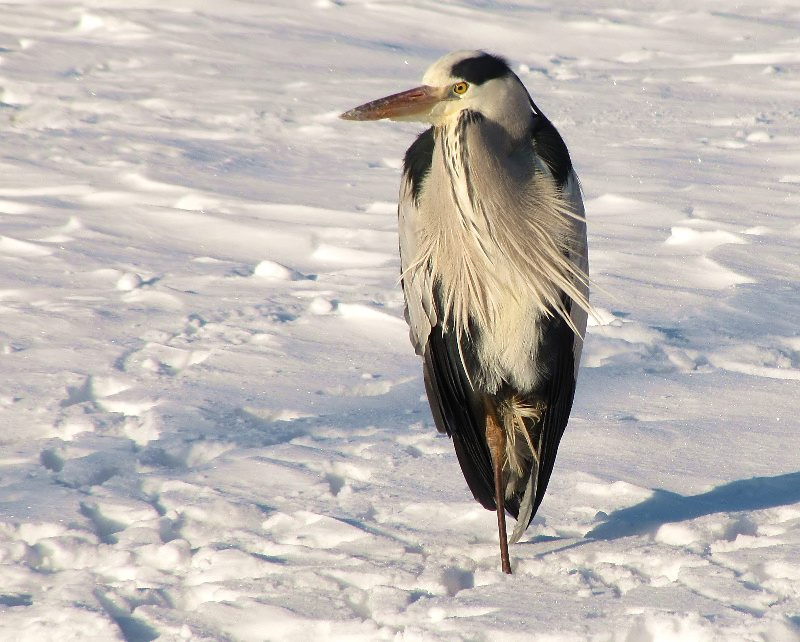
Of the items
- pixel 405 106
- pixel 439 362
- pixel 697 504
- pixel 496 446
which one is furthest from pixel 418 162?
pixel 697 504

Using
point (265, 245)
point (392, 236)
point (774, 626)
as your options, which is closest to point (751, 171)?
point (392, 236)

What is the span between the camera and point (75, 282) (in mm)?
5004

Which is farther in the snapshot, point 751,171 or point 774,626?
point 751,171

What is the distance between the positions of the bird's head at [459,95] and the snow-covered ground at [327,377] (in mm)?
1079

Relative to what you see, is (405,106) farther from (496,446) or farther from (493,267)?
(496,446)

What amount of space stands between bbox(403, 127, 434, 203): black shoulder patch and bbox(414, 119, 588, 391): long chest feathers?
3.1 inches

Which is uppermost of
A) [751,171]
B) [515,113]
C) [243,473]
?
[515,113]

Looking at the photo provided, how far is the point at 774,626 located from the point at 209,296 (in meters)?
3.13

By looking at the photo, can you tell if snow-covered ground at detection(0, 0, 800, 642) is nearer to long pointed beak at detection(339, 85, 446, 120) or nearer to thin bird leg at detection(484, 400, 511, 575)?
thin bird leg at detection(484, 400, 511, 575)

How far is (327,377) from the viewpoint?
4117 millimetres

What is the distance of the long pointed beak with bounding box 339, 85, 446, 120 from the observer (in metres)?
2.81

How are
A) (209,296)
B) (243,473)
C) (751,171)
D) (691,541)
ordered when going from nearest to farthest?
(691,541) → (243,473) → (209,296) → (751,171)

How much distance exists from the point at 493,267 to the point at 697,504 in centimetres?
88

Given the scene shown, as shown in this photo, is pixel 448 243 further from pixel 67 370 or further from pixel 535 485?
pixel 67 370
